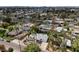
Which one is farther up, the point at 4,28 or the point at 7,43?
the point at 4,28

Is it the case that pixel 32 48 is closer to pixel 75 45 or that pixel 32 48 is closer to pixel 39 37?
pixel 39 37

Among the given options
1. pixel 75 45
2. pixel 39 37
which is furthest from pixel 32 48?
pixel 75 45

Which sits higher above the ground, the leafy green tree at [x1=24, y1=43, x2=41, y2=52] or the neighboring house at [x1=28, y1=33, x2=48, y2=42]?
the neighboring house at [x1=28, y1=33, x2=48, y2=42]

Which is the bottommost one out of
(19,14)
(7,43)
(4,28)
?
(7,43)

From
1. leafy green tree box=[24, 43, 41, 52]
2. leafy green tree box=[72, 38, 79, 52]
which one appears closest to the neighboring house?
leafy green tree box=[24, 43, 41, 52]

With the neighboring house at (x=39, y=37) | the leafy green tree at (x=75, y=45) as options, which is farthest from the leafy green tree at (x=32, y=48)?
the leafy green tree at (x=75, y=45)

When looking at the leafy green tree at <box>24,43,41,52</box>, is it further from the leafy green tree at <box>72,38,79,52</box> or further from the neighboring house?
the leafy green tree at <box>72,38,79,52</box>

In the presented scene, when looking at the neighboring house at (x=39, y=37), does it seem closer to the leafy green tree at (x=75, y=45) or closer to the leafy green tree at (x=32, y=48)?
the leafy green tree at (x=32, y=48)

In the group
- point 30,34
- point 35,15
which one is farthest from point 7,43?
point 35,15

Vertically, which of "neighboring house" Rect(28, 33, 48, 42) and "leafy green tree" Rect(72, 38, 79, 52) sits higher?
"neighboring house" Rect(28, 33, 48, 42)
